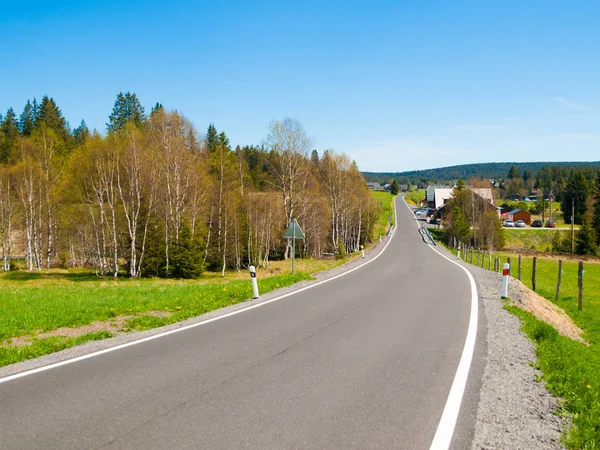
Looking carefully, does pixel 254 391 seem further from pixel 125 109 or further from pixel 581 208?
pixel 581 208

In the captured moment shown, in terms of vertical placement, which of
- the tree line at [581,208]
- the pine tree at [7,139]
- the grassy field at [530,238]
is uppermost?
the pine tree at [7,139]

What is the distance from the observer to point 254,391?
538 centimetres

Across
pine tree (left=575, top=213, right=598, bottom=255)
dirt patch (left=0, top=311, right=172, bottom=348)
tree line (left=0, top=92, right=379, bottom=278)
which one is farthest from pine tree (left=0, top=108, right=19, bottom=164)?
pine tree (left=575, top=213, right=598, bottom=255)

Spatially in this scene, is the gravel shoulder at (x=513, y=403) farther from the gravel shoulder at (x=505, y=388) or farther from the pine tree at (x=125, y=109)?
the pine tree at (x=125, y=109)

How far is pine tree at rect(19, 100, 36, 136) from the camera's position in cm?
7231

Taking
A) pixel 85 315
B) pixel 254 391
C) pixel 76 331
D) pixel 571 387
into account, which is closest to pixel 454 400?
pixel 571 387

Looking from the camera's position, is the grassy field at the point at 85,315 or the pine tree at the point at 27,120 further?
the pine tree at the point at 27,120

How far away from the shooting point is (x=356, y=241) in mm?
65875

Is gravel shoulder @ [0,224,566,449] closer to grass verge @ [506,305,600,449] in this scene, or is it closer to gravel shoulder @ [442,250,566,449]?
gravel shoulder @ [442,250,566,449]

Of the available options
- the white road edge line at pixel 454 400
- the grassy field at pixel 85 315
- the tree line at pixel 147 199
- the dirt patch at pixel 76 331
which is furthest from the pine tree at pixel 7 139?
Answer: the white road edge line at pixel 454 400

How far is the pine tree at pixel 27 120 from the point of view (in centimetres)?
7231

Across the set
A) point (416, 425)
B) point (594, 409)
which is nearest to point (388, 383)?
point (416, 425)

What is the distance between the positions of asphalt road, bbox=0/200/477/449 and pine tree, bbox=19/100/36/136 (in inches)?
3044

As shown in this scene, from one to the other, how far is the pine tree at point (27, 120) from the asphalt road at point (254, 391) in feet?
254
